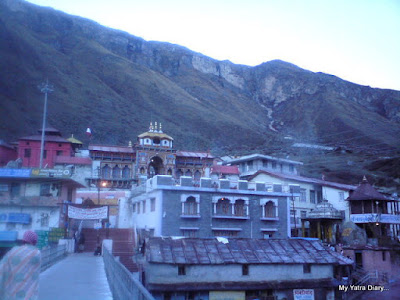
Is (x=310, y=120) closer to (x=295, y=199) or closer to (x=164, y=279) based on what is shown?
(x=295, y=199)

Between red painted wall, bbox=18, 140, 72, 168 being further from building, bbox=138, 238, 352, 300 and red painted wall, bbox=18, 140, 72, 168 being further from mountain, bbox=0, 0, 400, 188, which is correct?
building, bbox=138, 238, 352, 300

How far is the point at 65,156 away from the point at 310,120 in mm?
109544

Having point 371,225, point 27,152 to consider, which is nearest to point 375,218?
point 371,225

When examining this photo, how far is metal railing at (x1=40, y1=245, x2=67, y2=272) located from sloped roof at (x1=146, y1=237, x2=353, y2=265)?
513 centimetres

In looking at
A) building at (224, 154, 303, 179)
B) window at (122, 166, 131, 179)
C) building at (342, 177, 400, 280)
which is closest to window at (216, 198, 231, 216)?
building at (342, 177, 400, 280)

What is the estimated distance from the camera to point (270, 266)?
2445 cm

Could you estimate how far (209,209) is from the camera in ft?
101

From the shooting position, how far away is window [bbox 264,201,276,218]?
33.3 m

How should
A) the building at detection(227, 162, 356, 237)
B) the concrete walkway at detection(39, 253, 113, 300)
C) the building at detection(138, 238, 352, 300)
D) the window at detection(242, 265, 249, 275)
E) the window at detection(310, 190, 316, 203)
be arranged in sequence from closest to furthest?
the concrete walkway at detection(39, 253, 113, 300) → the building at detection(138, 238, 352, 300) → the window at detection(242, 265, 249, 275) → the building at detection(227, 162, 356, 237) → the window at detection(310, 190, 316, 203)

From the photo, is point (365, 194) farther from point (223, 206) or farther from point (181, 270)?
point (181, 270)

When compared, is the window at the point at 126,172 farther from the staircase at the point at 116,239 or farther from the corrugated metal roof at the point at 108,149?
the staircase at the point at 116,239

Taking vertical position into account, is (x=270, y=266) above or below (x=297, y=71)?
below

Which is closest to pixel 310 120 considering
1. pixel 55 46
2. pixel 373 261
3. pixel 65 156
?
pixel 55 46

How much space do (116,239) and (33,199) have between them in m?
7.45
